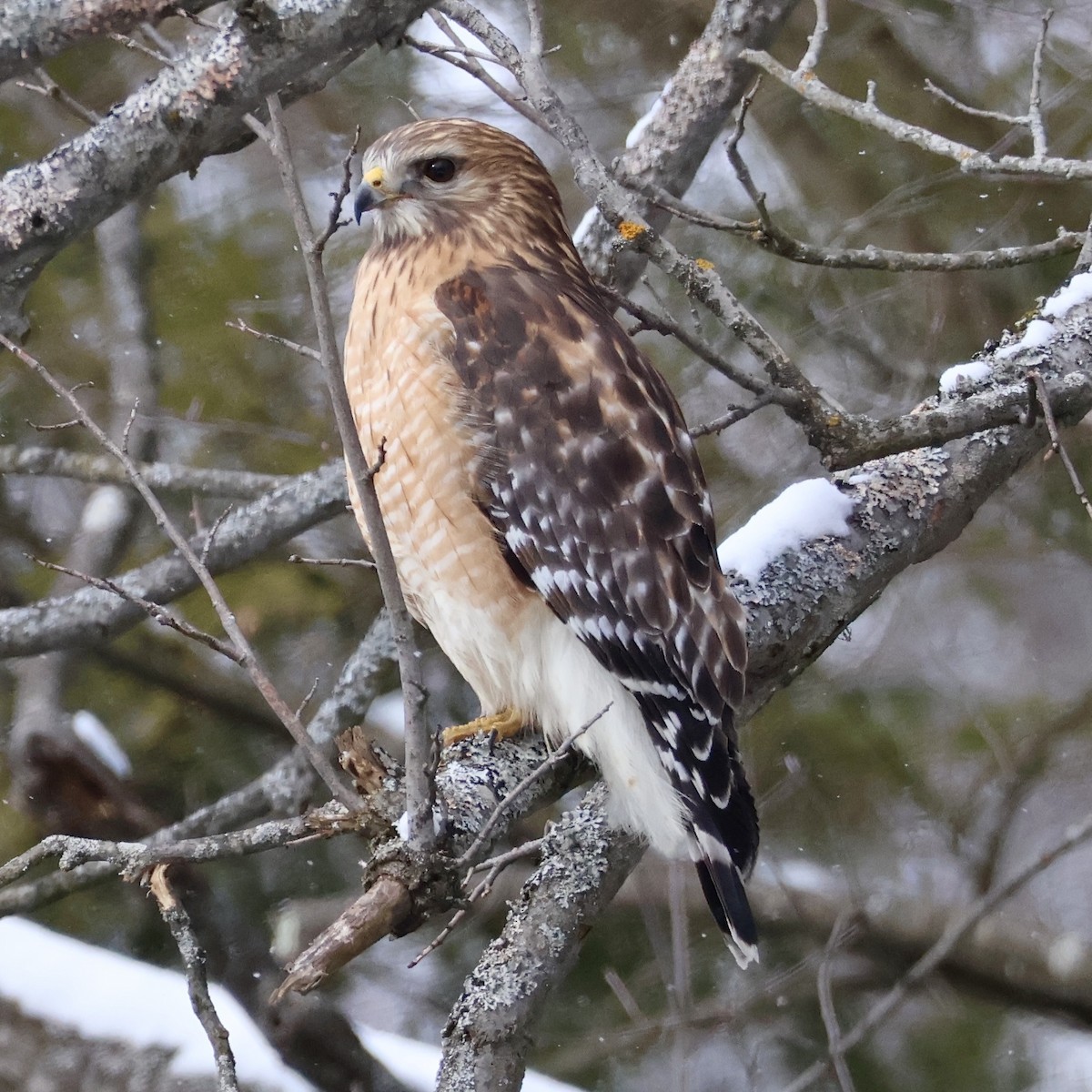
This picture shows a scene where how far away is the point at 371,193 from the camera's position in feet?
7.26

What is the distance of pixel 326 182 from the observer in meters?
3.36

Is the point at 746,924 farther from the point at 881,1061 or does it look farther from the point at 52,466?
the point at 52,466

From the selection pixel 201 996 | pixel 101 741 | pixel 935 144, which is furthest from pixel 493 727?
pixel 101 741

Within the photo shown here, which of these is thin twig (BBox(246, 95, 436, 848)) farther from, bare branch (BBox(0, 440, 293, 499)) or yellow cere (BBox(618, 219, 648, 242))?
bare branch (BBox(0, 440, 293, 499))

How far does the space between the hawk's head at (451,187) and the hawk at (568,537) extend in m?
0.15

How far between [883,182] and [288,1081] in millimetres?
2691

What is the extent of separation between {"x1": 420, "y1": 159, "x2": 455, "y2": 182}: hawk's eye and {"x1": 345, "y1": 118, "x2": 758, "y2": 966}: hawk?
22 centimetres

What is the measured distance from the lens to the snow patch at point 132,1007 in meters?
3.06

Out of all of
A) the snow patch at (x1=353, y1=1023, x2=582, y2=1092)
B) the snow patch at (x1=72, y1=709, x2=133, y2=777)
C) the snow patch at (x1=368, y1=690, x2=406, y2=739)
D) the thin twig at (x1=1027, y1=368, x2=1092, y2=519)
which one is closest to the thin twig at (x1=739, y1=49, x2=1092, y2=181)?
the thin twig at (x1=1027, y1=368, x2=1092, y2=519)

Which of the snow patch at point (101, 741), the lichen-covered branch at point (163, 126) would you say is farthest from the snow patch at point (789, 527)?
the snow patch at point (101, 741)

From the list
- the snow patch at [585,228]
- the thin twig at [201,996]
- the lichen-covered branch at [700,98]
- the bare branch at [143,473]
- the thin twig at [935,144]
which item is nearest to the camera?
the thin twig at [201,996]

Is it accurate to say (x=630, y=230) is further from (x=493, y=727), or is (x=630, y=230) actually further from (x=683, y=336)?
(x=493, y=727)

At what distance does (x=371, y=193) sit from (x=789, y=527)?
0.92m

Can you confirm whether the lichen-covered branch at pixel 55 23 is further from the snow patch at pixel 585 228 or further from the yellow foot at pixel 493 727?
the snow patch at pixel 585 228
